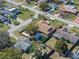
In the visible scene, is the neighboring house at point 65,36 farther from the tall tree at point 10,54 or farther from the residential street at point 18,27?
the tall tree at point 10,54

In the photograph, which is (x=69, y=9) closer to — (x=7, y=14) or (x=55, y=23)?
(x=55, y=23)

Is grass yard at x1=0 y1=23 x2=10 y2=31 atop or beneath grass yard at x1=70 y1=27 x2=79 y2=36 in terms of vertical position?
beneath

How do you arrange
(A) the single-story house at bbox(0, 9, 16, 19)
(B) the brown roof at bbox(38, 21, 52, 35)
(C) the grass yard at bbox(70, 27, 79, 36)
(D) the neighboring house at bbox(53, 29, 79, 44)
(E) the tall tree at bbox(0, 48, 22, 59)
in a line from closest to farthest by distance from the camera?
(E) the tall tree at bbox(0, 48, 22, 59) → (D) the neighboring house at bbox(53, 29, 79, 44) → (B) the brown roof at bbox(38, 21, 52, 35) → (C) the grass yard at bbox(70, 27, 79, 36) → (A) the single-story house at bbox(0, 9, 16, 19)

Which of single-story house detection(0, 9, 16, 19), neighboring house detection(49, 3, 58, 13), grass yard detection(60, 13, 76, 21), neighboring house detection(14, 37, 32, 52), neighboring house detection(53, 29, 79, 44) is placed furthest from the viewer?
neighboring house detection(49, 3, 58, 13)

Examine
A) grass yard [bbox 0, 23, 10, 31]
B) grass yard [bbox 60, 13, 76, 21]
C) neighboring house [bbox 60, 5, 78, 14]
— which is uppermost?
neighboring house [bbox 60, 5, 78, 14]

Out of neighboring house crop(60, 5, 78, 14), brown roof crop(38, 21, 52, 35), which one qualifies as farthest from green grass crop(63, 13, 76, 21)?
brown roof crop(38, 21, 52, 35)

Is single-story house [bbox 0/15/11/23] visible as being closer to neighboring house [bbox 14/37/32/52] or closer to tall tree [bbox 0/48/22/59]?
neighboring house [bbox 14/37/32/52]

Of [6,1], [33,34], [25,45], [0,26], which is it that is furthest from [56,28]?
[6,1]

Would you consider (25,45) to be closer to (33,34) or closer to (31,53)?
(31,53)

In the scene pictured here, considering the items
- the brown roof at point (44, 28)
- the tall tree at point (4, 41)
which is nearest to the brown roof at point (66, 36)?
the brown roof at point (44, 28)
